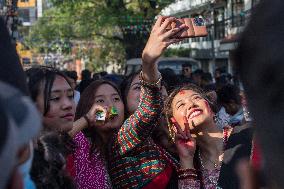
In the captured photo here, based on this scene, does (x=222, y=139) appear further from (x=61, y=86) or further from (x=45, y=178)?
(x=45, y=178)

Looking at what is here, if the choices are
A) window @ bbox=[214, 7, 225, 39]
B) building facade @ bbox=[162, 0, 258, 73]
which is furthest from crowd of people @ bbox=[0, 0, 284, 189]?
window @ bbox=[214, 7, 225, 39]

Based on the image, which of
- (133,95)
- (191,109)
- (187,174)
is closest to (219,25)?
(133,95)

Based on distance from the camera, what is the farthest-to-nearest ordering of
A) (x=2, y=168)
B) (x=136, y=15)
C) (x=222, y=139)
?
(x=136, y=15) → (x=222, y=139) → (x=2, y=168)

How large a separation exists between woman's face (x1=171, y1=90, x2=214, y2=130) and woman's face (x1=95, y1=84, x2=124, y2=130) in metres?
0.32

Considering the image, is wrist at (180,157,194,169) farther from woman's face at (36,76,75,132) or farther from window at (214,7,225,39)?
window at (214,7,225,39)

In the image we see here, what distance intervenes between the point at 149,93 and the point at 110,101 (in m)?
0.42

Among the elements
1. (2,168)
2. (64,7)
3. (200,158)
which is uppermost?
(64,7)

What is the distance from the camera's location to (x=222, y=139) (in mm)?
2961

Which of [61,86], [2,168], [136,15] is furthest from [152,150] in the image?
[136,15]

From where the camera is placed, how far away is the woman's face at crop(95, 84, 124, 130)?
10.0 feet

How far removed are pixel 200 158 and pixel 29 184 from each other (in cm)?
158

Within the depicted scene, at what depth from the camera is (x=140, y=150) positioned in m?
2.96

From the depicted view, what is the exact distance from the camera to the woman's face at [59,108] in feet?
9.02

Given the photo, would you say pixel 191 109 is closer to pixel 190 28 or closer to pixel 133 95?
pixel 190 28
